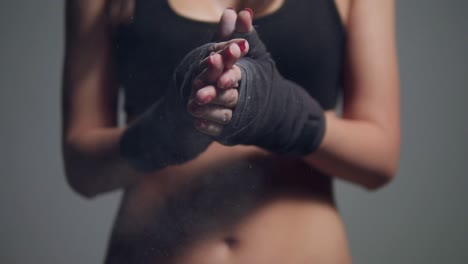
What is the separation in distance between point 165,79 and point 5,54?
0.37 ft

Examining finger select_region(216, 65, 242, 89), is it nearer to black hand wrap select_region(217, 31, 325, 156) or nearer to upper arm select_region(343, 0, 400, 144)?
black hand wrap select_region(217, 31, 325, 156)

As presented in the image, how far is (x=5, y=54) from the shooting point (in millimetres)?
242

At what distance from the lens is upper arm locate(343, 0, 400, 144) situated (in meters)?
0.26

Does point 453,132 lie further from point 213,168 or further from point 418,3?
point 213,168

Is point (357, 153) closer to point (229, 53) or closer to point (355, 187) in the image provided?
point (355, 187)

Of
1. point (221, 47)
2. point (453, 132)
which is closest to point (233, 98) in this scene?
point (221, 47)

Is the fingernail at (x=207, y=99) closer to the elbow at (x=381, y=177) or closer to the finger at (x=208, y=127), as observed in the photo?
the finger at (x=208, y=127)

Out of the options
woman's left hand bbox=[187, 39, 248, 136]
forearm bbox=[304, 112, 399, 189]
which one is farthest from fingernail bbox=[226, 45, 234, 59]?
forearm bbox=[304, 112, 399, 189]

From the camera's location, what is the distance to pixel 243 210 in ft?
0.77

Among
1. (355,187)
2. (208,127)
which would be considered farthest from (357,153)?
(208,127)

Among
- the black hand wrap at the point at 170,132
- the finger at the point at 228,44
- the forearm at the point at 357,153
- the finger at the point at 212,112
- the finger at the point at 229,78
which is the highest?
the finger at the point at 228,44

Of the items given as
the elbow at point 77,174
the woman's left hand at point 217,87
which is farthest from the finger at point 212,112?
the elbow at point 77,174

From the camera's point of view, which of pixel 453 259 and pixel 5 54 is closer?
pixel 5 54

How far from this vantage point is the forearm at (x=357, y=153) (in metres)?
0.26
